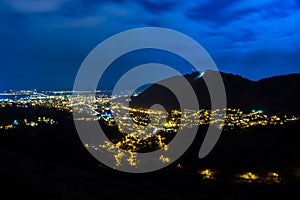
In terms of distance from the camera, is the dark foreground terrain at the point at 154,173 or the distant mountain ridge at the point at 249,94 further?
the distant mountain ridge at the point at 249,94

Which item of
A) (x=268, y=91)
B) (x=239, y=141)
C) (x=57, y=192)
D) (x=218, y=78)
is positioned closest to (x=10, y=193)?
(x=57, y=192)

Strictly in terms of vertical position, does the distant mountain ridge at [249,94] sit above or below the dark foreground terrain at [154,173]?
above

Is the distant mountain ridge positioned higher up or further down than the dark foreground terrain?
higher up

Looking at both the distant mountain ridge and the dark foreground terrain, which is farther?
the distant mountain ridge

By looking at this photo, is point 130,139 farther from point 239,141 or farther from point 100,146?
point 239,141
